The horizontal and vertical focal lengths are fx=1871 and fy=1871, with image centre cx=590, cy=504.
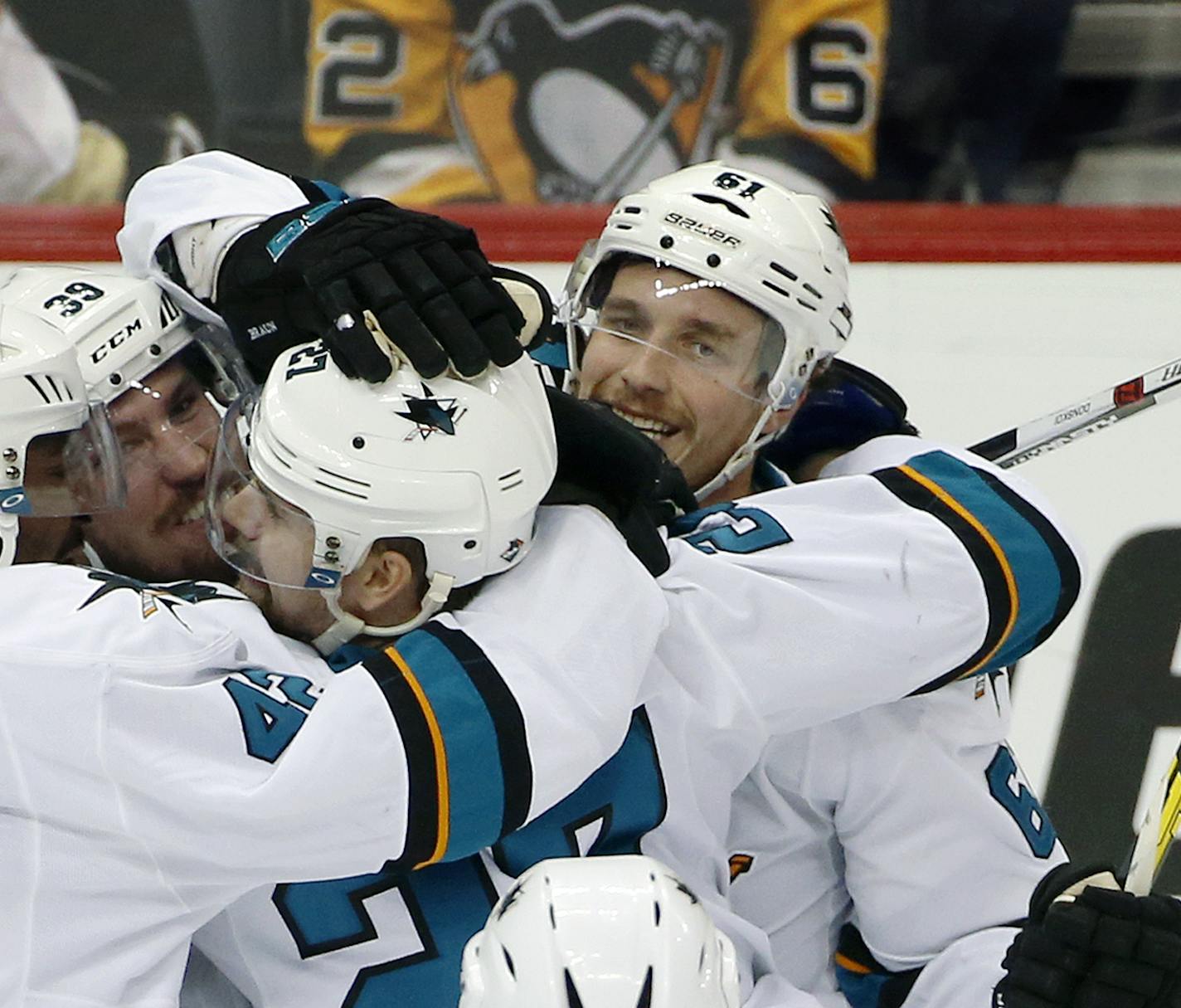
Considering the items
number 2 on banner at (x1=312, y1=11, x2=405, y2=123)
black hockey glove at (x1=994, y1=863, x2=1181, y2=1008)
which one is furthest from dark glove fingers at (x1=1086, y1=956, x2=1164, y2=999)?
number 2 on banner at (x1=312, y1=11, x2=405, y2=123)

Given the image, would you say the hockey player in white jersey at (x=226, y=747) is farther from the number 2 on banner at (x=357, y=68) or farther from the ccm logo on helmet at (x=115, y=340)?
the number 2 on banner at (x=357, y=68)

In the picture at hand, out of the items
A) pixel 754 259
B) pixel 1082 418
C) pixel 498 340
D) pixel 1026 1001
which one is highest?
pixel 498 340

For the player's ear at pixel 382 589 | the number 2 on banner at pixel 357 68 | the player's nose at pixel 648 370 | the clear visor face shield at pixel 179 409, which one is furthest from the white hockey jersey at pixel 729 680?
the number 2 on banner at pixel 357 68

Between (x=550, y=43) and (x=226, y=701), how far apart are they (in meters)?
Answer: 2.28

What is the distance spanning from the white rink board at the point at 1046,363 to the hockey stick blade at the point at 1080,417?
48 cm

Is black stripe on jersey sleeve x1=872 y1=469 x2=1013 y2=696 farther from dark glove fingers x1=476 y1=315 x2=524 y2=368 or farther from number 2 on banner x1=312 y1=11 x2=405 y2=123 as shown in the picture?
number 2 on banner x1=312 y1=11 x2=405 y2=123

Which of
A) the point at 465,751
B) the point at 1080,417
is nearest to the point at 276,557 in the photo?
the point at 465,751

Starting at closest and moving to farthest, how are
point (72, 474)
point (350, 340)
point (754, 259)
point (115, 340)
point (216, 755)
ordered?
1. point (216, 755)
2. point (350, 340)
3. point (72, 474)
4. point (115, 340)
5. point (754, 259)

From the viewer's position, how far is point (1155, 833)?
1.56 m

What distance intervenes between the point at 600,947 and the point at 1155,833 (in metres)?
0.59

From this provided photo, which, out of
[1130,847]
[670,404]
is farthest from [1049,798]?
[670,404]

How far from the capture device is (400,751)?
1393mm

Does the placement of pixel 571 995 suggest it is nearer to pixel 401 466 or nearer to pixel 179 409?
pixel 401 466

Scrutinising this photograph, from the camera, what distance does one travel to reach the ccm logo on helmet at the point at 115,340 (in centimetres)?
180
